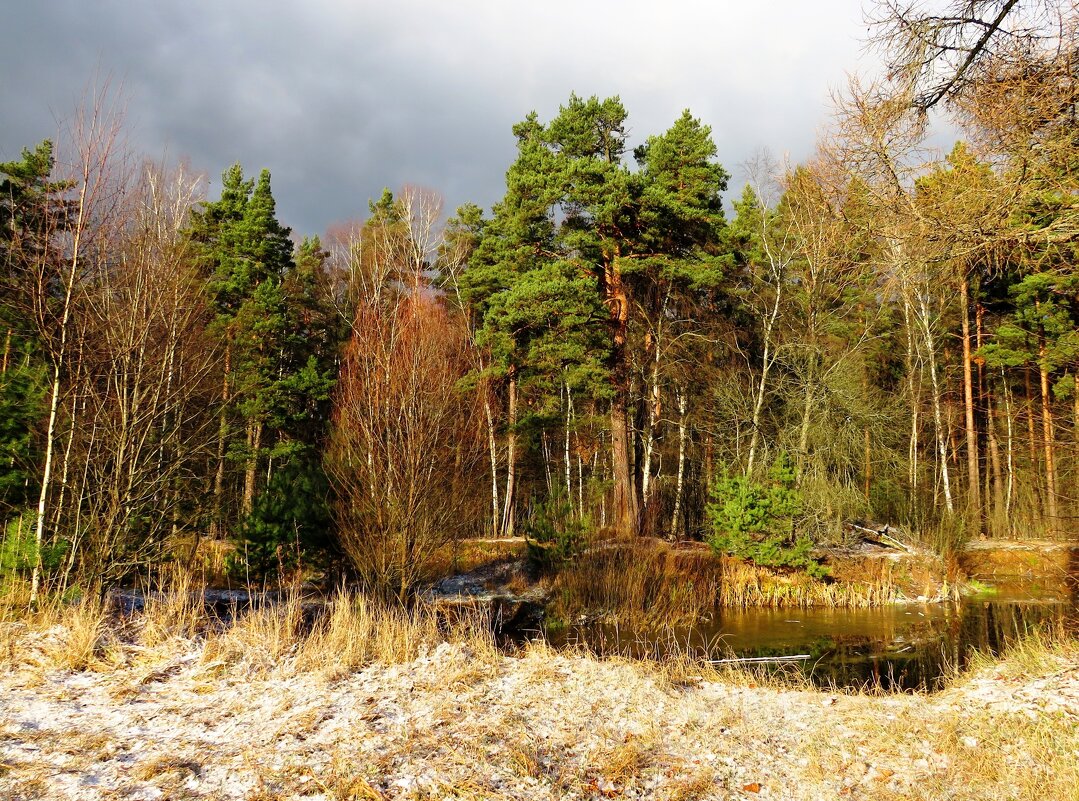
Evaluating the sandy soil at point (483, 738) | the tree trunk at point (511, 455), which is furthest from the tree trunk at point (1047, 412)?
the tree trunk at point (511, 455)

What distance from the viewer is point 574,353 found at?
16.9 m

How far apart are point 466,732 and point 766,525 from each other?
493 inches

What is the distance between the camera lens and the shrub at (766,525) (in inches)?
616

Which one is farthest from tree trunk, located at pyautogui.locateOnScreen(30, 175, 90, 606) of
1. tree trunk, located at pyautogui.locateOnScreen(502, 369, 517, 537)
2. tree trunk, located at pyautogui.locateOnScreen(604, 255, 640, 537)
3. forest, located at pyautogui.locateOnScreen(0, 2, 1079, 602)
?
tree trunk, located at pyautogui.locateOnScreen(502, 369, 517, 537)

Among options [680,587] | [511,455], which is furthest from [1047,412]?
[511,455]

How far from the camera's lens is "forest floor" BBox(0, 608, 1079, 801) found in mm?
3877

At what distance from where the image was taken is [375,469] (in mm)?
9516

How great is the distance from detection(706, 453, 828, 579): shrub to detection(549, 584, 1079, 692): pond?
1192mm

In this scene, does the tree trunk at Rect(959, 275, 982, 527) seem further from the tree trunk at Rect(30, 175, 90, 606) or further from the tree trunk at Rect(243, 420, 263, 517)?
the tree trunk at Rect(30, 175, 90, 606)

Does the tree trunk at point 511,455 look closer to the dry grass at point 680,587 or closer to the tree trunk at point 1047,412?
the dry grass at point 680,587

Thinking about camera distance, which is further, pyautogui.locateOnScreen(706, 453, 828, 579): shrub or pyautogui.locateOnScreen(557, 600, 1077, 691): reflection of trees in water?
pyautogui.locateOnScreen(706, 453, 828, 579): shrub

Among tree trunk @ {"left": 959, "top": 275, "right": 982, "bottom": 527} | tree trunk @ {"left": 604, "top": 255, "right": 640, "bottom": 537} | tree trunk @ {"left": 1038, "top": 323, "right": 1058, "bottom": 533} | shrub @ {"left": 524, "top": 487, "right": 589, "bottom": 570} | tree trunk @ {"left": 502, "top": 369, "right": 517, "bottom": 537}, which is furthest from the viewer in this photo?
tree trunk @ {"left": 502, "top": 369, "right": 517, "bottom": 537}

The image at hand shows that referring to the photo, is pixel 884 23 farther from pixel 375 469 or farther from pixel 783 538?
pixel 783 538

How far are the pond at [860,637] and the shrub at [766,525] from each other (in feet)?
3.91
